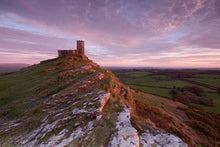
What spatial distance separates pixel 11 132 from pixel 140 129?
10.4 meters

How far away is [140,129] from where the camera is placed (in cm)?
633

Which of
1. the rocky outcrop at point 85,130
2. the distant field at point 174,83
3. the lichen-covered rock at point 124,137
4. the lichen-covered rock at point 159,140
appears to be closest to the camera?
the lichen-covered rock at point 124,137

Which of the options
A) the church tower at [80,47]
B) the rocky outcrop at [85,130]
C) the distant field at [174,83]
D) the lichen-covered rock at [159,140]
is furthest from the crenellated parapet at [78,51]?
the distant field at [174,83]

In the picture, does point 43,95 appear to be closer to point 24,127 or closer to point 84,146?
point 24,127

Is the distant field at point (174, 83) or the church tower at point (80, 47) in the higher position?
the church tower at point (80, 47)

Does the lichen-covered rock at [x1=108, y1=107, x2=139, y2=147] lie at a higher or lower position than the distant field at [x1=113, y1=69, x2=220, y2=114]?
higher

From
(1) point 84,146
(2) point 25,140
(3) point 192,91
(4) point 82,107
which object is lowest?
(3) point 192,91

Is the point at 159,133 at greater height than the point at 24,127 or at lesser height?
greater

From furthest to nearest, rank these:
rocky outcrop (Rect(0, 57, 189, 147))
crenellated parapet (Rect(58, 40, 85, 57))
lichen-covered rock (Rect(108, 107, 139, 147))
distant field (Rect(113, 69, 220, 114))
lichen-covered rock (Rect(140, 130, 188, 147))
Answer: distant field (Rect(113, 69, 220, 114)) → crenellated parapet (Rect(58, 40, 85, 57)) → lichen-covered rock (Rect(140, 130, 188, 147)) → rocky outcrop (Rect(0, 57, 189, 147)) → lichen-covered rock (Rect(108, 107, 139, 147))

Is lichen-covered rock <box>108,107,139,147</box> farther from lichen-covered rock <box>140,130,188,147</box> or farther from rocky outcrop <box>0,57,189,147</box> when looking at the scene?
lichen-covered rock <box>140,130,188,147</box>

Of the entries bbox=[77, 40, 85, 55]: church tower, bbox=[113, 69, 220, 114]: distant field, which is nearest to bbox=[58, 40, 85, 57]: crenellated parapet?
bbox=[77, 40, 85, 55]: church tower

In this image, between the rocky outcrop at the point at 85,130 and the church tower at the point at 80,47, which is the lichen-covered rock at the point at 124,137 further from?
the church tower at the point at 80,47

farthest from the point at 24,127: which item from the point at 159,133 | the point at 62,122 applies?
the point at 159,133

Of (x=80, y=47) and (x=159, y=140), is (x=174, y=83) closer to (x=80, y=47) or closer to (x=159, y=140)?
(x=80, y=47)
